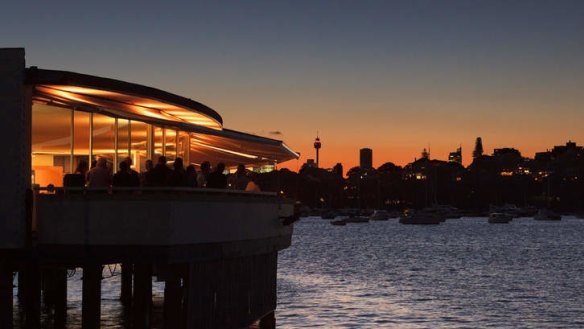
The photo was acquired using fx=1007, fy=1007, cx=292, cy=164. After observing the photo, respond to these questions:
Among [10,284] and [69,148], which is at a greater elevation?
[69,148]

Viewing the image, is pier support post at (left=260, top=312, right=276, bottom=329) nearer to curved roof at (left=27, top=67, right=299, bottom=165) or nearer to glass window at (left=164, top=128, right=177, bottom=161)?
curved roof at (left=27, top=67, right=299, bottom=165)

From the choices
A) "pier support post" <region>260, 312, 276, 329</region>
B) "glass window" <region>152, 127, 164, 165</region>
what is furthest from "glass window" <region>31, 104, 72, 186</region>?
"pier support post" <region>260, 312, 276, 329</region>

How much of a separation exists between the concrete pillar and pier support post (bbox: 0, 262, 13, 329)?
0.73m

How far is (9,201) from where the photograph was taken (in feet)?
76.2

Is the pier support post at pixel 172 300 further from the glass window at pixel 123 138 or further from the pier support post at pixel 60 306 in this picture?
the pier support post at pixel 60 306

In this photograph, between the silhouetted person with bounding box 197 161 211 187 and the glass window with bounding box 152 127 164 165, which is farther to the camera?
the glass window with bounding box 152 127 164 165

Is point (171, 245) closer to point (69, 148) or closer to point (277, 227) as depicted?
point (69, 148)

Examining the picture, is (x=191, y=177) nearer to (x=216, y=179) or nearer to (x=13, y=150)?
(x=216, y=179)

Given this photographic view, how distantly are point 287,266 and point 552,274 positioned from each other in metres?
27.0

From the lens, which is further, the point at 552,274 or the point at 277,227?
the point at 552,274

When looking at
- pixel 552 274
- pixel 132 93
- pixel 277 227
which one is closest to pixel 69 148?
pixel 132 93

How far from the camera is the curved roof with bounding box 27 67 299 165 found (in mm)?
23938

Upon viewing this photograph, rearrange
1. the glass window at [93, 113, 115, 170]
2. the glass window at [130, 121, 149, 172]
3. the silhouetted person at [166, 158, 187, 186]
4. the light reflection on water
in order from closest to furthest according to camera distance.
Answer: the silhouetted person at [166, 158, 187, 186]
the glass window at [93, 113, 115, 170]
the glass window at [130, 121, 149, 172]
the light reflection on water

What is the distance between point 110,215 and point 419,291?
55.7m
